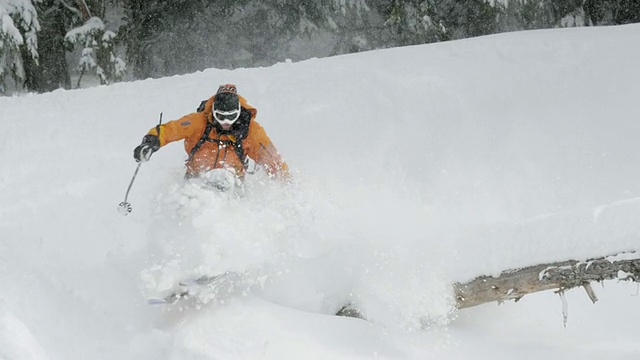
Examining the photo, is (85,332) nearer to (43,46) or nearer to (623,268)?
(623,268)

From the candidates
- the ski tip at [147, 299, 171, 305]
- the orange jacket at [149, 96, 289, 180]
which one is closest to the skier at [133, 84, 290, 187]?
the orange jacket at [149, 96, 289, 180]

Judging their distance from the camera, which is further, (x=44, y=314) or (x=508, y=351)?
(x=508, y=351)

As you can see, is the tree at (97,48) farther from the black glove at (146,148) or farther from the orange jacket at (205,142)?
the black glove at (146,148)

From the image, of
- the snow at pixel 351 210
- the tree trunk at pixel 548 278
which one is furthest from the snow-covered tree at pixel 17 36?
the tree trunk at pixel 548 278

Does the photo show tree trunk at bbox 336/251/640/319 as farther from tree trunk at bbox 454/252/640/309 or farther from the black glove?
the black glove

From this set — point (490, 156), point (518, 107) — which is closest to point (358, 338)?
point (490, 156)

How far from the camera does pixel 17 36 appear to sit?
39.0ft

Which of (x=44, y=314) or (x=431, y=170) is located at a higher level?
(x=431, y=170)

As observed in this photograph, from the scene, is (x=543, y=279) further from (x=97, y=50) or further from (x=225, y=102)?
(x=97, y=50)

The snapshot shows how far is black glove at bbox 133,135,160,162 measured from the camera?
18.2 feet

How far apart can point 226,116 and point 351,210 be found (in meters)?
1.98

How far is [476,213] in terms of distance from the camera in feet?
25.9

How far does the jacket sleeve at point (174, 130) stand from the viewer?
579cm

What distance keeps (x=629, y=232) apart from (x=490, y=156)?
3.79 meters
